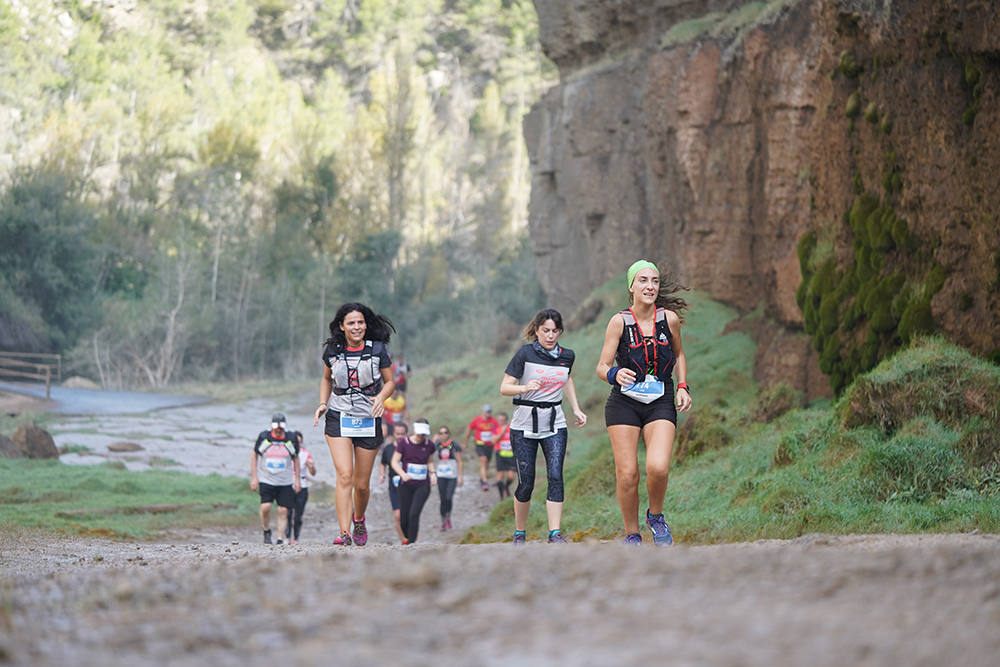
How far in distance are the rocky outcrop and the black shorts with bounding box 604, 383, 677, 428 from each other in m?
2.59

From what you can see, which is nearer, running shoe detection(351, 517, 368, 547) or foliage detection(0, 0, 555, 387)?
running shoe detection(351, 517, 368, 547)

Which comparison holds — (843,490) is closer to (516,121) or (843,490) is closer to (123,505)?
(123,505)

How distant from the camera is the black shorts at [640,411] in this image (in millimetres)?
8227

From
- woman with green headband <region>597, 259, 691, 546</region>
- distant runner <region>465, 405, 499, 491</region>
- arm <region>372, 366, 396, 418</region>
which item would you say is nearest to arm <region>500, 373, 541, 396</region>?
woman with green headband <region>597, 259, 691, 546</region>

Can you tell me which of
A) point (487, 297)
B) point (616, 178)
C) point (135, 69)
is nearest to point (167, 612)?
point (616, 178)

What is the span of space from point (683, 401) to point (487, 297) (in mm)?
52517

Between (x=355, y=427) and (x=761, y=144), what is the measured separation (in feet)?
51.3

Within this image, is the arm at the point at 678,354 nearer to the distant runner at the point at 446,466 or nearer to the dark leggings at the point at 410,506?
the dark leggings at the point at 410,506

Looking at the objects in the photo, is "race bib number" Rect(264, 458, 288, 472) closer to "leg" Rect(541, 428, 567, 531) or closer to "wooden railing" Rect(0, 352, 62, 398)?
"leg" Rect(541, 428, 567, 531)

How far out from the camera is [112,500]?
18.6 meters

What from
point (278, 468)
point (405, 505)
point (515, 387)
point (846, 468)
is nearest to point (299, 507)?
point (278, 468)

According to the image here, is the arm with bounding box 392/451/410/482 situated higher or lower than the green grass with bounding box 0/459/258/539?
higher

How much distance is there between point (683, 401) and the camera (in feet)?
26.7

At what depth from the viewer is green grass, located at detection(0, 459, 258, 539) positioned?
15.8m
